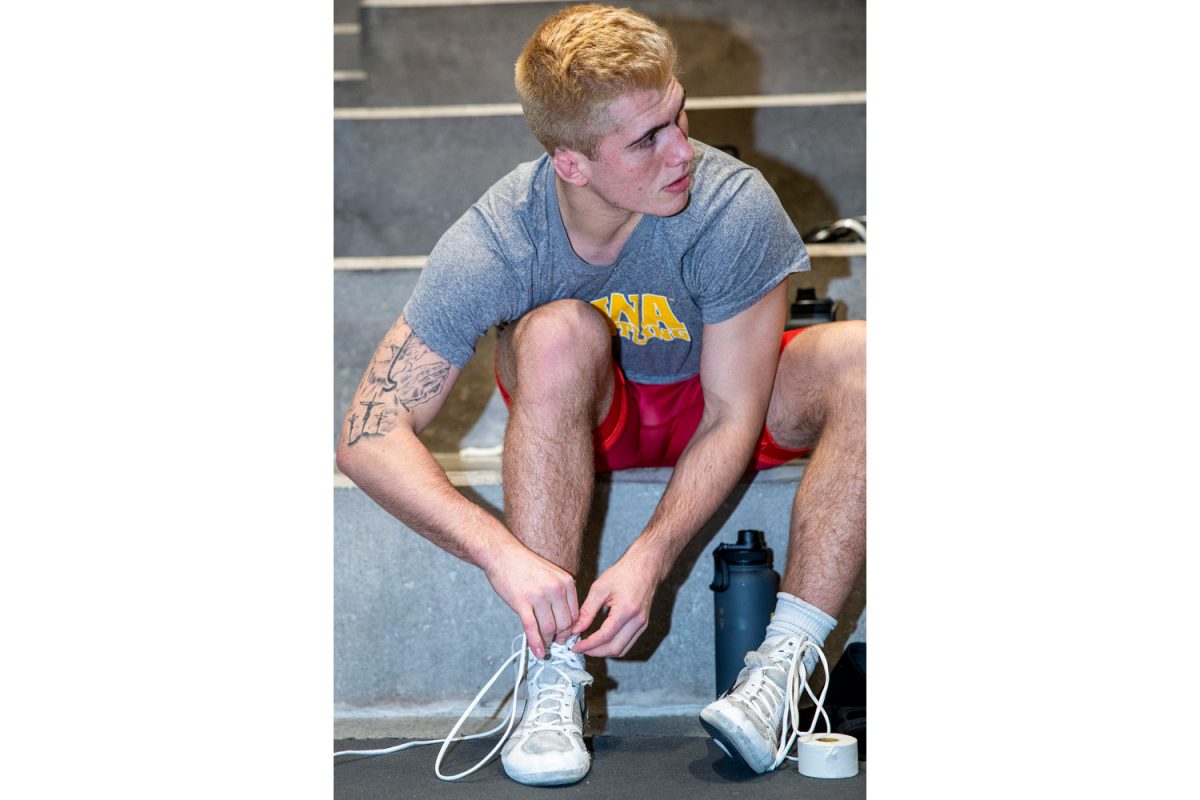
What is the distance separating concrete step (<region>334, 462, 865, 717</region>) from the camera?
1.40 m

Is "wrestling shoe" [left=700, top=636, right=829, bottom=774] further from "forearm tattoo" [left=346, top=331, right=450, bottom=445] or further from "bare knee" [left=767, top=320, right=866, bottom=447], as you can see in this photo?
"forearm tattoo" [left=346, top=331, right=450, bottom=445]

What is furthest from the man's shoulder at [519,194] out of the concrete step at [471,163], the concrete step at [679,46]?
the concrete step at [679,46]

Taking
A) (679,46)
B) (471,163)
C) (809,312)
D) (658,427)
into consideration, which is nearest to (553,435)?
(658,427)

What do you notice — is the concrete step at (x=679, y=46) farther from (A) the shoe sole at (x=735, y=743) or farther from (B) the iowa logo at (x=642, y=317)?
(A) the shoe sole at (x=735, y=743)

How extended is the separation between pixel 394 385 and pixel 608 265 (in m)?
0.26

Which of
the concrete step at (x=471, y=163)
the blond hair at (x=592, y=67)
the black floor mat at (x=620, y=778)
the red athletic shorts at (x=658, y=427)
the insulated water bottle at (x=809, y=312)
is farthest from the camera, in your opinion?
the concrete step at (x=471, y=163)

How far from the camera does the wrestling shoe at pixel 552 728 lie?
1.05m

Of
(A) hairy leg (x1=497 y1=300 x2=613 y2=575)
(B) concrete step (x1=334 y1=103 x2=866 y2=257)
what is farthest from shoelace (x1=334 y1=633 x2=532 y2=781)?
(B) concrete step (x1=334 y1=103 x2=866 y2=257)
